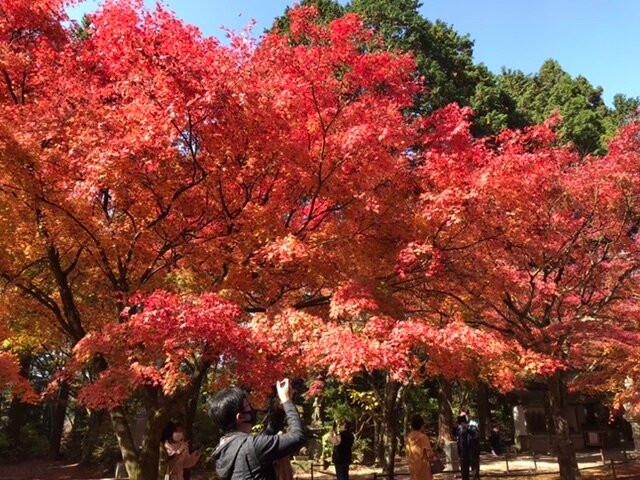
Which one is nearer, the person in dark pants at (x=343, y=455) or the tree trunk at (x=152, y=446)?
the tree trunk at (x=152, y=446)

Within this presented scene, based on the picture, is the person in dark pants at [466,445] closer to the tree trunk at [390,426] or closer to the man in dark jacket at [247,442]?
the tree trunk at [390,426]

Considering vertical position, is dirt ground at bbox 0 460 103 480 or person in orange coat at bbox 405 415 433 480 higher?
person in orange coat at bbox 405 415 433 480

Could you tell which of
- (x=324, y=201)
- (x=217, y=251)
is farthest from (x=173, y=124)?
(x=324, y=201)

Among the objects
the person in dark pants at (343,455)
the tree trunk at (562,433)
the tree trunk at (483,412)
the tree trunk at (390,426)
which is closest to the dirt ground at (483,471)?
the tree trunk at (390,426)

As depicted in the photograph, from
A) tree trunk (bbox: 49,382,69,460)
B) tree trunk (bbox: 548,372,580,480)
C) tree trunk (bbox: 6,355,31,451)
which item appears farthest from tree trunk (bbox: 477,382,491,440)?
tree trunk (bbox: 6,355,31,451)

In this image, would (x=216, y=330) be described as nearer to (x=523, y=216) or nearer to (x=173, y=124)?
(x=173, y=124)

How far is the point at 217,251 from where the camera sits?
838cm

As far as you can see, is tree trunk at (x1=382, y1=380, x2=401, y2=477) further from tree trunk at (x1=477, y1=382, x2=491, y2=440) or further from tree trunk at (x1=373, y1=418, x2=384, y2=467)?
tree trunk at (x1=477, y1=382, x2=491, y2=440)

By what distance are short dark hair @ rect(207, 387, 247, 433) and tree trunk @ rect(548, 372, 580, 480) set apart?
1100cm

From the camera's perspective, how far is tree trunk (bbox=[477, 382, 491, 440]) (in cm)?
2378

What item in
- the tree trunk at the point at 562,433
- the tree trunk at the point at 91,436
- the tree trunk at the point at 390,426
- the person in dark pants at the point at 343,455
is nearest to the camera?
the person in dark pants at the point at 343,455

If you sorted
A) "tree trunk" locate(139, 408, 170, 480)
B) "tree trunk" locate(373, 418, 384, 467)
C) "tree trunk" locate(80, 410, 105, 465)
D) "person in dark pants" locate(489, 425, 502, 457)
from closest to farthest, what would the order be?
"tree trunk" locate(139, 408, 170, 480) < "tree trunk" locate(373, 418, 384, 467) < "person in dark pants" locate(489, 425, 502, 457) < "tree trunk" locate(80, 410, 105, 465)

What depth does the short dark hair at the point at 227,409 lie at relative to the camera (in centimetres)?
290

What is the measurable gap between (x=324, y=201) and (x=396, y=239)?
1451 millimetres
